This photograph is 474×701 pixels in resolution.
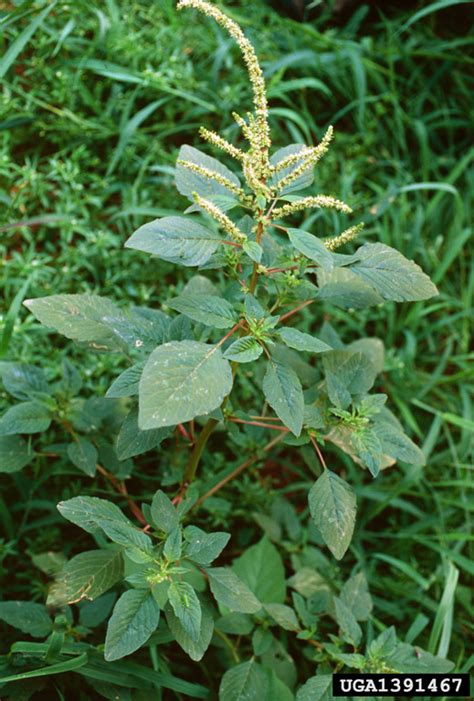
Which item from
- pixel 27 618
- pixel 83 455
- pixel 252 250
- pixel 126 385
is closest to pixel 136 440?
pixel 126 385

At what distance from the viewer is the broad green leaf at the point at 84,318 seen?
134 centimetres

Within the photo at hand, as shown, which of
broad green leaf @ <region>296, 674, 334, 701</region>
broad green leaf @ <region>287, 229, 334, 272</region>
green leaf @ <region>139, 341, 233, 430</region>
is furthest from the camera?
broad green leaf @ <region>296, 674, 334, 701</region>

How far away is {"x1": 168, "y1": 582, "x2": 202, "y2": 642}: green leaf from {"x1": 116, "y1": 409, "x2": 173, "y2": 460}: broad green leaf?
0.26 m

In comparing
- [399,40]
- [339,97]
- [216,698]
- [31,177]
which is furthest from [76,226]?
[399,40]

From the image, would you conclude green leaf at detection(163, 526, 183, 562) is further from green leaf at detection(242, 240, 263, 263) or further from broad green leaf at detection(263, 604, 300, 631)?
green leaf at detection(242, 240, 263, 263)

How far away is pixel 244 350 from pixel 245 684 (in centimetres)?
77

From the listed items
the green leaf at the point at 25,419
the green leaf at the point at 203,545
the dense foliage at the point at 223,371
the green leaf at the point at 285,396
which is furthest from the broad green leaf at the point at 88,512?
the green leaf at the point at 285,396

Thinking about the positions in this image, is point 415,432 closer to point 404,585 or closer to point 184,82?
point 404,585

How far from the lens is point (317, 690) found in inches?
55.9

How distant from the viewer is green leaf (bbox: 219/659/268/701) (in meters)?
1.44

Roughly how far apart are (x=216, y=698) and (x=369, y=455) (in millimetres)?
768

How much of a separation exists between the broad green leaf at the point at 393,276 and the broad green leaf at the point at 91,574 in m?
0.75

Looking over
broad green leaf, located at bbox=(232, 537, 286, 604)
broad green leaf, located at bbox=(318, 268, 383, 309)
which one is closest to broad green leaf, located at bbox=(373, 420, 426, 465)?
broad green leaf, located at bbox=(318, 268, 383, 309)

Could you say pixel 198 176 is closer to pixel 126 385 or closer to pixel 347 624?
pixel 126 385
